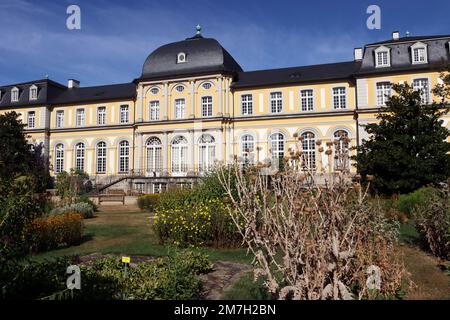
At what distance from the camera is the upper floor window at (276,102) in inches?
1228

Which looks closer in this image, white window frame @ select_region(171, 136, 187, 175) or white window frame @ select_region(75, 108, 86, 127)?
white window frame @ select_region(171, 136, 187, 175)

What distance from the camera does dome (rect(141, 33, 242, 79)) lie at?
31688 mm

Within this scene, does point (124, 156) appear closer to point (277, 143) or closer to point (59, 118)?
point (59, 118)

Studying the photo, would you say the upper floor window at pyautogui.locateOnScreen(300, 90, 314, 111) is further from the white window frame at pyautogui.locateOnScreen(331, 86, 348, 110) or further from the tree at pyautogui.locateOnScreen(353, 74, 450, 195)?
the tree at pyautogui.locateOnScreen(353, 74, 450, 195)

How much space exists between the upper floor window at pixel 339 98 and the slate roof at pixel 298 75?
1.01 meters

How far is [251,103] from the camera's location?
31.8 meters

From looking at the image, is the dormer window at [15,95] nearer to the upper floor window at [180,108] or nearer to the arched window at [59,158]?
the arched window at [59,158]

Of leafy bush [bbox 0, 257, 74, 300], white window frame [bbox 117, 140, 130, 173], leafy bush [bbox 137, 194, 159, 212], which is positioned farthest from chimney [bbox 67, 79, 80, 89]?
leafy bush [bbox 0, 257, 74, 300]

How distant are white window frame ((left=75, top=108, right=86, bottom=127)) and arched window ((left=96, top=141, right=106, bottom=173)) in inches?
114

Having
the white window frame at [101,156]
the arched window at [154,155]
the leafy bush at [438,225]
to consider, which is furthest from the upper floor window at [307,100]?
the leafy bush at [438,225]

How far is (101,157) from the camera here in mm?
35969
